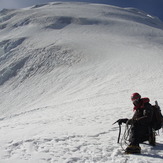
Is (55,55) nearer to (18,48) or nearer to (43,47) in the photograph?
(43,47)

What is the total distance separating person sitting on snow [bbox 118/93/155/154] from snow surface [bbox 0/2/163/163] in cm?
24

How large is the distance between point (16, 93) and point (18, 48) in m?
22.0

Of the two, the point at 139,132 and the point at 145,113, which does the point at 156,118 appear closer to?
the point at 145,113

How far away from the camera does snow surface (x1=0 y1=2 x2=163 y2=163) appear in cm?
589

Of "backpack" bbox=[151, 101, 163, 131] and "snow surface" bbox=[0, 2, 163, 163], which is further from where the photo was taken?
"snow surface" bbox=[0, 2, 163, 163]

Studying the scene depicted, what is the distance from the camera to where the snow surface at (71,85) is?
5.89 m

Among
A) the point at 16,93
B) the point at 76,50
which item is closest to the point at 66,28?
the point at 76,50

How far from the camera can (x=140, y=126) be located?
18.8 feet

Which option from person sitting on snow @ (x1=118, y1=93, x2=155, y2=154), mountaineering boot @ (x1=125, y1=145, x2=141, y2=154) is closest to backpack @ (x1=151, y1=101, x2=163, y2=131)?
person sitting on snow @ (x1=118, y1=93, x2=155, y2=154)

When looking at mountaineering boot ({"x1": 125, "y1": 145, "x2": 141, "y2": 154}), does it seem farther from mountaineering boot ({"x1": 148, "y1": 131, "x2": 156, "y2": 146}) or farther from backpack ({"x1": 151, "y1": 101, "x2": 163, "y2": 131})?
backpack ({"x1": 151, "y1": 101, "x2": 163, "y2": 131})

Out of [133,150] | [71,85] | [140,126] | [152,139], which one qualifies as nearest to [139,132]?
[140,126]

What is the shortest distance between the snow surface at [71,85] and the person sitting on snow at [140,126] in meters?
0.24

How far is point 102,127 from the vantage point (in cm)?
808

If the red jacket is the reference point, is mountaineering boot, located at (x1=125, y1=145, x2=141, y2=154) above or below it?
below
